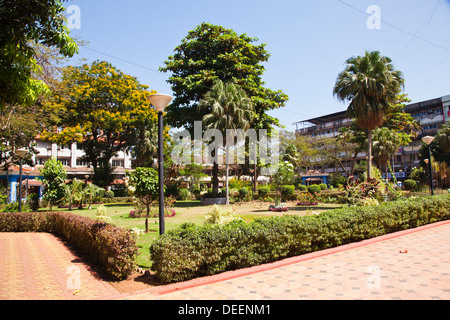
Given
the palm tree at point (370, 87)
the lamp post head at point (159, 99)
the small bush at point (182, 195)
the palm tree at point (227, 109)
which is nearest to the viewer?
the lamp post head at point (159, 99)

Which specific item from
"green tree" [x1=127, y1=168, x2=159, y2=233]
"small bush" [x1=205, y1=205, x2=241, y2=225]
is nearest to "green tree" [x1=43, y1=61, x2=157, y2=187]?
"green tree" [x1=127, y1=168, x2=159, y2=233]

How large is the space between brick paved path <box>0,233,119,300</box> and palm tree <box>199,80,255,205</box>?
17.1 meters

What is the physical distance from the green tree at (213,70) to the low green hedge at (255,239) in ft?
60.6

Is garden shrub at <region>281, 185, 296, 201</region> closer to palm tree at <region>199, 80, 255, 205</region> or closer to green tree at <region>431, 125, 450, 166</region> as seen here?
palm tree at <region>199, 80, 255, 205</region>

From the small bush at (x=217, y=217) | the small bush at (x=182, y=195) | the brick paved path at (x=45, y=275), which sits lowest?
the brick paved path at (x=45, y=275)

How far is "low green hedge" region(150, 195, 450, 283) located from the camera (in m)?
6.32

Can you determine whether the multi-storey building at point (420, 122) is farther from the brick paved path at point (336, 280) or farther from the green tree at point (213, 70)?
the brick paved path at point (336, 280)

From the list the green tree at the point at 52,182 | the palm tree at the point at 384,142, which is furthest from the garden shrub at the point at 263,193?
the green tree at the point at 52,182

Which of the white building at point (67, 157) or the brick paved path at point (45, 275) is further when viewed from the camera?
the white building at point (67, 157)

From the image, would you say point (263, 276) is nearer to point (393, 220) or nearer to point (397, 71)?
point (393, 220)

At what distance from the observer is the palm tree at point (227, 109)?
84.6 feet

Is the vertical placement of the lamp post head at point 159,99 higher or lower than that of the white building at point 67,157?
lower

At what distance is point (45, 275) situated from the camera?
23.2ft

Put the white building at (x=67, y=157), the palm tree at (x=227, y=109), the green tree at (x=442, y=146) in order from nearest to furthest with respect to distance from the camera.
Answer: the palm tree at (x=227, y=109)
the green tree at (x=442, y=146)
the white building at (x=67, y=157)
